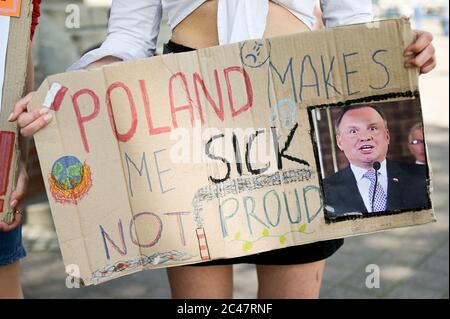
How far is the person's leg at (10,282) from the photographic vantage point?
1.83m

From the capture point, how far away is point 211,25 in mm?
1698

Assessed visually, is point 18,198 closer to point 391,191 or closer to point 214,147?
point 214,147

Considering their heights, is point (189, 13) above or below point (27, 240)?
above

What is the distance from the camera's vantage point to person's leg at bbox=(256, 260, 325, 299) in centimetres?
179

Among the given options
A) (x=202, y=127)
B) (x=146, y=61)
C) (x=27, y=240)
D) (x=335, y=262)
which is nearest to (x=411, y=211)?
(x=202, y=127)

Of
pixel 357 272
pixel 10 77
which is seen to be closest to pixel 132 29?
pixel 10 77

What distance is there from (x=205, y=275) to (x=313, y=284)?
11.7 inches

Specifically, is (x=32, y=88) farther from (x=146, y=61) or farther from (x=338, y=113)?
(x=338, y=113)

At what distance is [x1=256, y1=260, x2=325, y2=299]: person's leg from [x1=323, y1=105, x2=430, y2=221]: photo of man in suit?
23 centimetres

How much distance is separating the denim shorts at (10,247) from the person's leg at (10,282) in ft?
0.09

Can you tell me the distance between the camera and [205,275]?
1776mm

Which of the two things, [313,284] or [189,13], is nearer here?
[189,13]

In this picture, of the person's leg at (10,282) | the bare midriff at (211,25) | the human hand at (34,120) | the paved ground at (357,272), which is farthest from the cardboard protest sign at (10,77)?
the paved ground at (357,272)

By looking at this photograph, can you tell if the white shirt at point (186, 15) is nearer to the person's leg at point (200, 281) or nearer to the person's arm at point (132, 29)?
the person's arm at point (132, 29)
